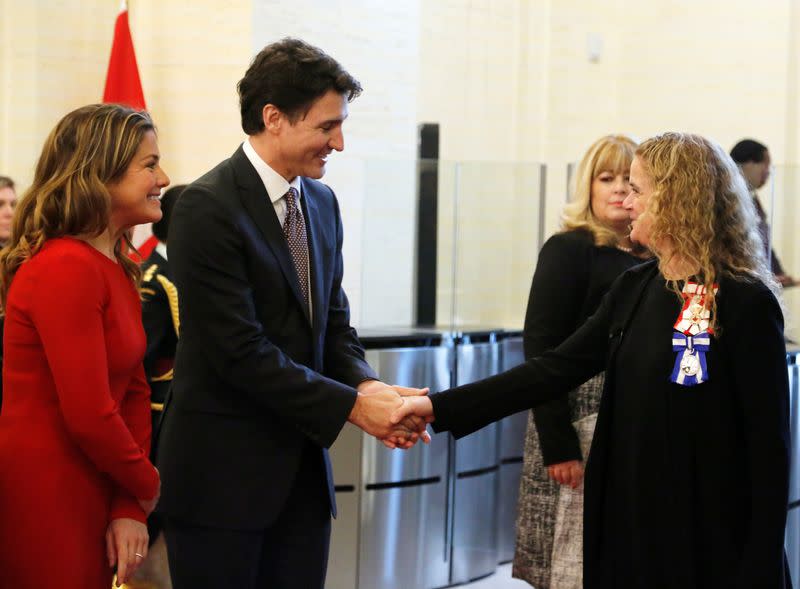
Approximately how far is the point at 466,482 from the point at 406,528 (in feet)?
1.34

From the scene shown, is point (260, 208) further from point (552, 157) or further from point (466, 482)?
point (552, 157)

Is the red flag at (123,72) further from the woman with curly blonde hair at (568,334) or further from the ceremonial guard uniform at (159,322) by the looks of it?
the woman with curly blonde hair at (568,334)

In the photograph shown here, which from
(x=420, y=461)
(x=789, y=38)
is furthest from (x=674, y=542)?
(x=789, y=38)

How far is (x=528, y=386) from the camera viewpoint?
310 cm

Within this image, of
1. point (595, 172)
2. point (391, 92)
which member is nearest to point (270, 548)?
point (595, 172)

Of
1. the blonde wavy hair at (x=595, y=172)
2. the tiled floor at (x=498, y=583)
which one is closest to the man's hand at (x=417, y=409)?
the blonde wavy hair at (x=595, y=172)

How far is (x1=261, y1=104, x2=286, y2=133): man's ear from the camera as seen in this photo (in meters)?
2.76

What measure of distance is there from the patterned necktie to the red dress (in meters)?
0.47

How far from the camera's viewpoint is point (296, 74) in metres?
2.75

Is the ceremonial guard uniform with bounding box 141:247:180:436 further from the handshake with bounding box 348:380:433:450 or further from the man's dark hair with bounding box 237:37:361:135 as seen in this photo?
the man's dark hair with bounding box 237:37:361:135

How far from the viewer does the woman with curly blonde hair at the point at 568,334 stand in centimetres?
374

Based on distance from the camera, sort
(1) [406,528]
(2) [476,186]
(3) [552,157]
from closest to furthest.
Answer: (1) [406,528] < (2) [476,186] < (3) [552,157]

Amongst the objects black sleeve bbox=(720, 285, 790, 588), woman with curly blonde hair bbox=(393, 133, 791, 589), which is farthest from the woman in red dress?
black sleeve bbox=(720, 285, 790, 588)

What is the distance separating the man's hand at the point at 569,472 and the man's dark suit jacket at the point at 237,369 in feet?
3.89
